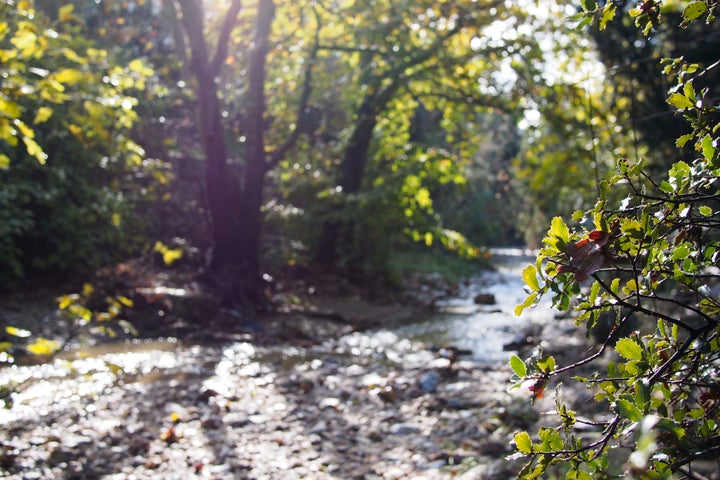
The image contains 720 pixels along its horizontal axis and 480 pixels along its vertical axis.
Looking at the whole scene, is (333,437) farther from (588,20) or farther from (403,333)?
(403,333)

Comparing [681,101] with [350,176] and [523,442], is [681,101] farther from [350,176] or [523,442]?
[350,176]

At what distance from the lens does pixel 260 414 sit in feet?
15.4

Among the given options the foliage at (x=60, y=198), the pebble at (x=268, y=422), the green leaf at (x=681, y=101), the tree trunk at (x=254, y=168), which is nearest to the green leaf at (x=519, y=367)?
the green leaf at (x=681, y=101)

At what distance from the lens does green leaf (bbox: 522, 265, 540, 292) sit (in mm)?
1188

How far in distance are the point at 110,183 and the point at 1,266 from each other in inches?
71.9

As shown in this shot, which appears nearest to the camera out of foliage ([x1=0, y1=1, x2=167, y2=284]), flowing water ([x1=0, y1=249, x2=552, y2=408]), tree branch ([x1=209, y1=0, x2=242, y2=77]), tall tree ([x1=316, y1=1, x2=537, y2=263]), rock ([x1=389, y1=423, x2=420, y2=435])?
rock ([x1=389, y1=423, x2=420, y2=435])

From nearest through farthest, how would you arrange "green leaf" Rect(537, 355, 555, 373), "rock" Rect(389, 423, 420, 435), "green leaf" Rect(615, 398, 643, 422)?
"green leaf" Rect(615, 398, 643, 422), "green leaf" Rect(537, 355, 555, 373), "rock" Rect(389, 423, 420, 435)

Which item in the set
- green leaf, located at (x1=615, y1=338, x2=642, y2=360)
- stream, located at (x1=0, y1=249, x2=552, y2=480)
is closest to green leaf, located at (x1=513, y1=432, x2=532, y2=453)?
green leaf, located at (x1=615, y1=338, x2=642, y2=360)

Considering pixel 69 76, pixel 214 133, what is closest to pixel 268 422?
pixel 69 76

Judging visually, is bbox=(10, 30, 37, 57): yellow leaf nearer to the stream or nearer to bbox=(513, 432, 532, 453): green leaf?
the stream

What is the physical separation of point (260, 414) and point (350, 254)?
746 centimetres

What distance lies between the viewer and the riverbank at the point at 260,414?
11.8ft

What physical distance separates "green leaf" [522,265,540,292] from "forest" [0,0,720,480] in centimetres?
2

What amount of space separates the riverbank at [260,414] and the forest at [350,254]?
27 mm
